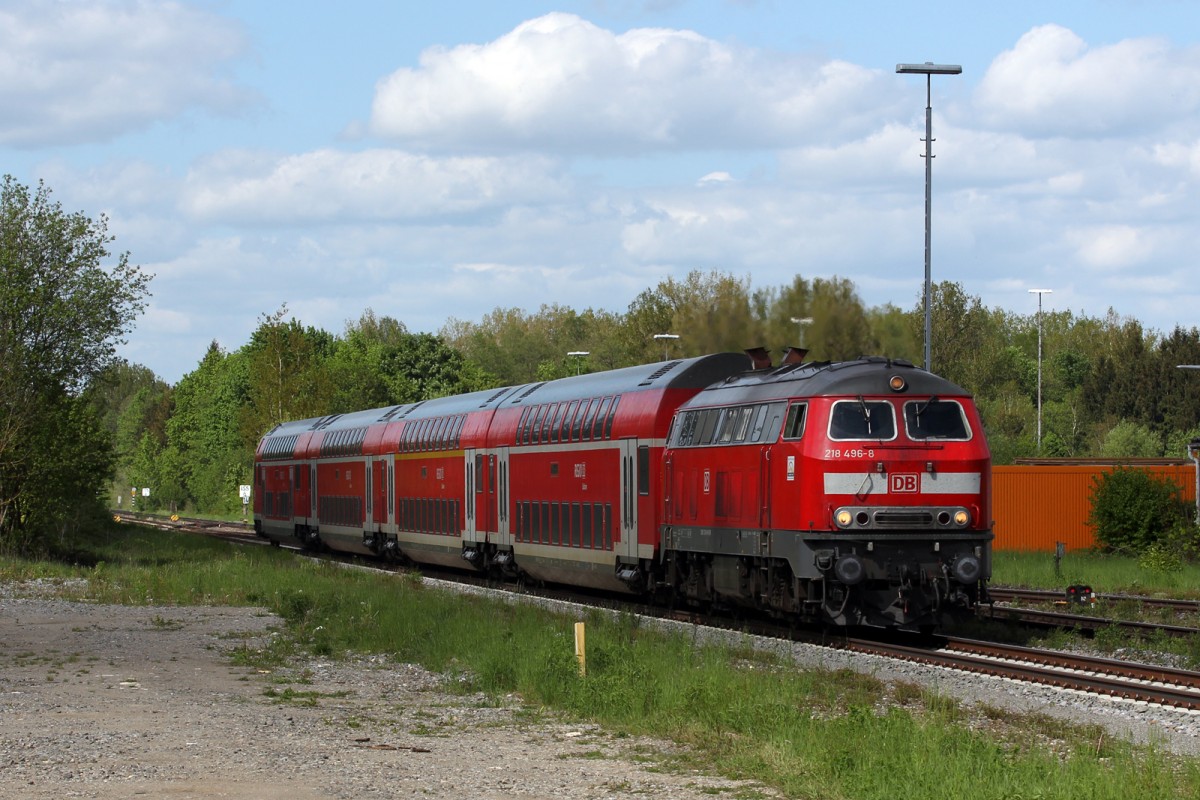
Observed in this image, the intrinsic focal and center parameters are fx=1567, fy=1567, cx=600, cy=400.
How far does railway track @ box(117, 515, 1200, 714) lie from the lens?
651 inches

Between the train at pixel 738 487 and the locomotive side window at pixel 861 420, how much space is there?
0.07 ft

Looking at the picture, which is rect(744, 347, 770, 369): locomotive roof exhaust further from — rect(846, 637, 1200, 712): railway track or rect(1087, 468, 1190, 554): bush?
rect(1087, 468, 1190, 554): bush

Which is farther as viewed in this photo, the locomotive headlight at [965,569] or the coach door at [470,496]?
the coach door at [470,496]

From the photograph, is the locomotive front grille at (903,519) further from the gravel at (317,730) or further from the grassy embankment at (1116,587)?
the grassy embankment at (1116,587)

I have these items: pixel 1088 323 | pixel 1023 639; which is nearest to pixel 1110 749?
pixel 1023 639

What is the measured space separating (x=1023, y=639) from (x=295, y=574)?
60.0 ft

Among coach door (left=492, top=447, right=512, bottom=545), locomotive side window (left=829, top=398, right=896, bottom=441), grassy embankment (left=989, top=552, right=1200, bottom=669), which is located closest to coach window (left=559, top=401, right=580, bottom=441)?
coach door (left=492, top=447, right=512, bottom=545)

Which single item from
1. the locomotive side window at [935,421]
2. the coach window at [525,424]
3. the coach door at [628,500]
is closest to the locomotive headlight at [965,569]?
the locomotive side window at [935,421]

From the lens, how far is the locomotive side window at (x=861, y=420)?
20781mm

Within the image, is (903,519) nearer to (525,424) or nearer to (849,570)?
(849,570)

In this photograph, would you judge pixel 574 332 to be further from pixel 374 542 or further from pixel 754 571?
pixel 754 571

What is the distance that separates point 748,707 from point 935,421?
25.9ft

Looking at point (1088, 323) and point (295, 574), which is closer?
point (295, 574)

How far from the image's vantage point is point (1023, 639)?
22281 mm
